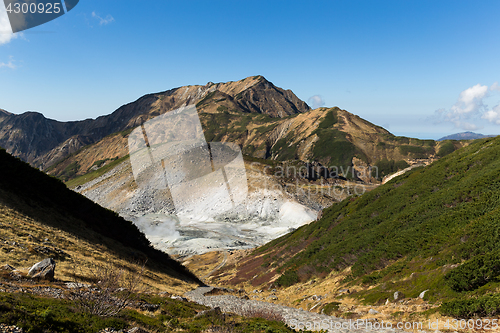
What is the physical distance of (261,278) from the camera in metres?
45.7

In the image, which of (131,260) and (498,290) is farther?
(131,260)

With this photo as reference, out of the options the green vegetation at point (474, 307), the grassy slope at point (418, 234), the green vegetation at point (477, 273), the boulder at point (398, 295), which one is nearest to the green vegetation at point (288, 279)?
the grassy slope at point (418, 234)

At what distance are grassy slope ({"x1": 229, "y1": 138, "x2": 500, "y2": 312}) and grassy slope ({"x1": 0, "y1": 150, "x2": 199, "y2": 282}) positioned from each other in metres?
24.4

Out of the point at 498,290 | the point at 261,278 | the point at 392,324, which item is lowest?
the point at 261,278

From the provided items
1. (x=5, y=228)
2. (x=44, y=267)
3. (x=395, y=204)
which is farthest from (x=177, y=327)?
(x=395, y=204)

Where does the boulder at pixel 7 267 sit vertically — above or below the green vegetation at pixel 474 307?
above

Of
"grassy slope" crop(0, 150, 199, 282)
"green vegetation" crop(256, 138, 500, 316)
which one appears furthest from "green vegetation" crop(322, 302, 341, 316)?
"grassy slope" crop(0, 150, 199, 282)

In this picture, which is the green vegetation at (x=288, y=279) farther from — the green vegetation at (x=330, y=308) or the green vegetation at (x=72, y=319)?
the green vegetation at (x=72, y=319)

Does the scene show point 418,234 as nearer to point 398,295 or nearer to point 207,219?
point 398,295

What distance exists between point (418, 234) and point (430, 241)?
7.36 feet

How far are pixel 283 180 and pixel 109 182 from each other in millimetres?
96986

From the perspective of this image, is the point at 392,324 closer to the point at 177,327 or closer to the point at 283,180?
the point at 177,327

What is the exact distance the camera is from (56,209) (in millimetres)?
36938

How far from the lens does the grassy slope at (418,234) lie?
19.0 metres
